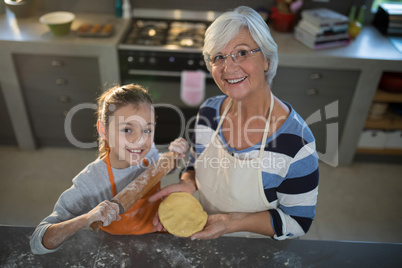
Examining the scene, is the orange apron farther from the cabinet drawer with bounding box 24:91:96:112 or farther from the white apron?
the cabinet drawer with bounding box 24:91:96:112

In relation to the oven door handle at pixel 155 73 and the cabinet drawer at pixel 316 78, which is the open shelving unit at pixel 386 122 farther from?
the oven door handle at pixel 155 73

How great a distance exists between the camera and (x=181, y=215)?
117cm

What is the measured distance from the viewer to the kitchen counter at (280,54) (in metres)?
2.51

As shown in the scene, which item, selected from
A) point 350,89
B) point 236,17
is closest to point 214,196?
point 236,17

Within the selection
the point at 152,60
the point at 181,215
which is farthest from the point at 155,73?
the point at 181,215

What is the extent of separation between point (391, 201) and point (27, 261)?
2548mm

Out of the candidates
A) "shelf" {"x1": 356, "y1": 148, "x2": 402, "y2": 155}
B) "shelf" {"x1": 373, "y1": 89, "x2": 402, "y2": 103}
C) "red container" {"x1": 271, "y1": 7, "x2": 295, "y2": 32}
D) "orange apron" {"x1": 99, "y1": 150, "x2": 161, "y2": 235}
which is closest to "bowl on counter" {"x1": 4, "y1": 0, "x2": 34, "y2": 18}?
"red container" {"x1": 271, "y1": 7, "x2": 295, "y2": 32}

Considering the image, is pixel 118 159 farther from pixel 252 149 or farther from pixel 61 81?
pixel 61 81

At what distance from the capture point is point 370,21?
3.06 m

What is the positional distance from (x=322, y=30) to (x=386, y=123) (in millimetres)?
936

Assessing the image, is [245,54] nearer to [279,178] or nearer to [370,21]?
[279,178]

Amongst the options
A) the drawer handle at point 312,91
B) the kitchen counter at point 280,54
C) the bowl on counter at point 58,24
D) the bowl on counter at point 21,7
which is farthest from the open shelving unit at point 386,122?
the bowl on counter at point 21,7

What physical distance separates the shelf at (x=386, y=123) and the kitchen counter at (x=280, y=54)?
0.11 m

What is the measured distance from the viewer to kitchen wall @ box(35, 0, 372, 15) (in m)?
2.98
